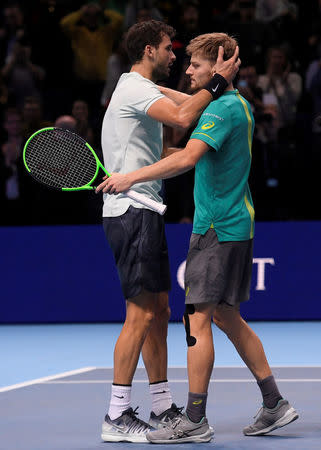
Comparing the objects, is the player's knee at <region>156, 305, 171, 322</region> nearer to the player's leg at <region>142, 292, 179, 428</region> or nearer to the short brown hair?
the player's leg at <region>142, 292, 179, 428</region>

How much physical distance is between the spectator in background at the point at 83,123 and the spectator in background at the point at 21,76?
1704 millimetres

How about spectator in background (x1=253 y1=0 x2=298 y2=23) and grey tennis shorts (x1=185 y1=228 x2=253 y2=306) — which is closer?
grey tennis shorts (x1=185 y1=228 x2=253 y2=306)

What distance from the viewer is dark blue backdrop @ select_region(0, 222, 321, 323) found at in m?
10.5

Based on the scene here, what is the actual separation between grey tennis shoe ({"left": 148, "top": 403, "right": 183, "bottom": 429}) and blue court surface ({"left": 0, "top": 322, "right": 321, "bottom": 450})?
9.2 inches

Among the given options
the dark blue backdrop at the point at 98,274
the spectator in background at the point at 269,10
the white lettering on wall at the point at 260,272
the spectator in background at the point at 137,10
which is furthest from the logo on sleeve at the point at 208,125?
the spectator in background at the point at 269,10

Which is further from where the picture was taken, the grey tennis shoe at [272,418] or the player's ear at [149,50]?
the player's ear at [149,50]

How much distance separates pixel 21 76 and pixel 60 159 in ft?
24.9

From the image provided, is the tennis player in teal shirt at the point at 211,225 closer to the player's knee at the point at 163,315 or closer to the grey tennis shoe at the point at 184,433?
the grey tennis shoe at the point at 184,433

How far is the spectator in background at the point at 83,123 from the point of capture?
10.9 metres

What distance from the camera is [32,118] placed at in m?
11.4

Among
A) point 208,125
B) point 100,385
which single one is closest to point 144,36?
point 208,125

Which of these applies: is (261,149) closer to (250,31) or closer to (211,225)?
(250,31)

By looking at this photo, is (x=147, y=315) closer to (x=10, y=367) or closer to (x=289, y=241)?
(x=10, y=367)

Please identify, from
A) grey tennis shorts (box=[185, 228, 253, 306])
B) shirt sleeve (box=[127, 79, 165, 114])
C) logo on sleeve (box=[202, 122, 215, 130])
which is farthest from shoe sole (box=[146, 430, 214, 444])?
shirt sleeve (box=[127, 79, 165, 114])
